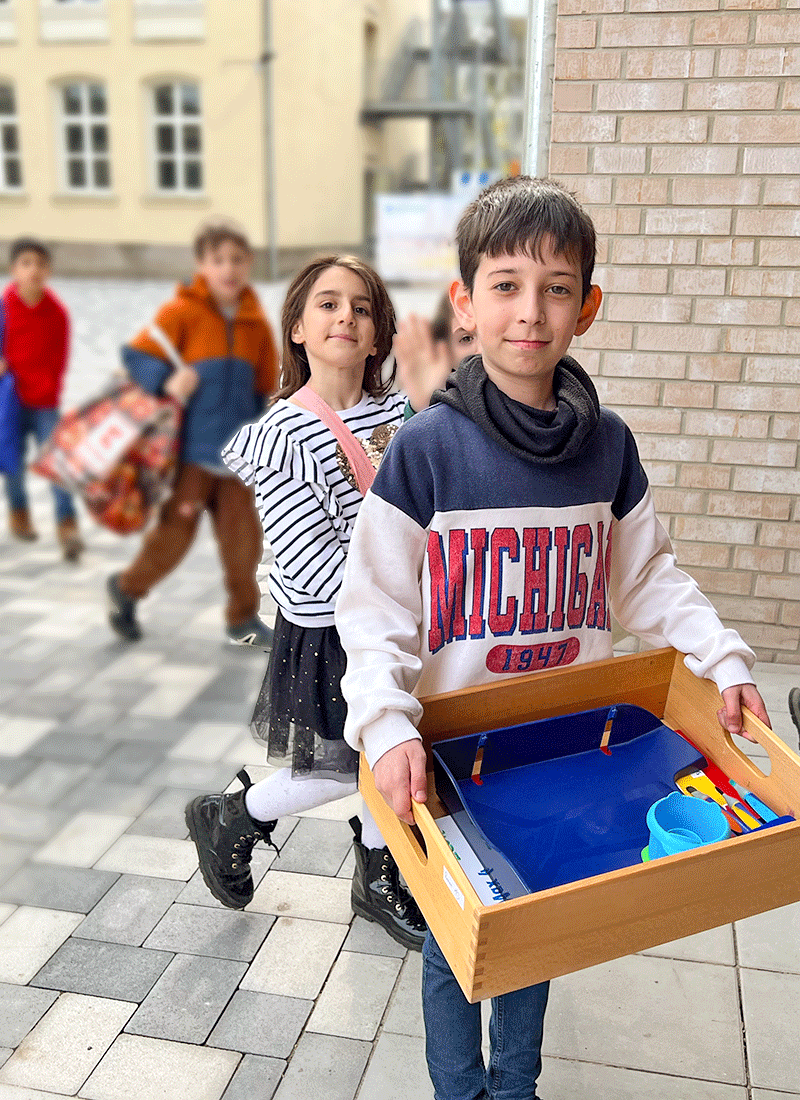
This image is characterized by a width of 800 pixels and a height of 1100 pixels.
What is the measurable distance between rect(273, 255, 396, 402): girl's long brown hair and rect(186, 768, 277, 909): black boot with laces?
93cm

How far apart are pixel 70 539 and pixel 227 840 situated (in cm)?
391

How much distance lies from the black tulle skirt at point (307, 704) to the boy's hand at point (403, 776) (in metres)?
0.70

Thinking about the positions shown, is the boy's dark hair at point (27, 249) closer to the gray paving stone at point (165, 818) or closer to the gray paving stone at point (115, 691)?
the gray paving stone at point (115, 691)

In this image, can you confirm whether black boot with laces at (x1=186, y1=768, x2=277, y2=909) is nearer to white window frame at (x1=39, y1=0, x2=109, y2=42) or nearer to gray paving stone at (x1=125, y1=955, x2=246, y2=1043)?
gray paving stone at (x1=125, y1=955, x2=246, y2=1043)

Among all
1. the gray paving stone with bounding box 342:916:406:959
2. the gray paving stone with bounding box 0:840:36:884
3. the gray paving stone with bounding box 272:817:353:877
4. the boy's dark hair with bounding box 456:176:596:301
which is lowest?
the gray paving stone with bounding box 0:840:36:884

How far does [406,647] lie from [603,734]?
0.33m

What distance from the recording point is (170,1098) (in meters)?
1.80

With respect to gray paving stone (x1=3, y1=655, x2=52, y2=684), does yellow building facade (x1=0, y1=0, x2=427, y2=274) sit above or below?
above

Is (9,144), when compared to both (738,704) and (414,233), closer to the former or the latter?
(414,233)

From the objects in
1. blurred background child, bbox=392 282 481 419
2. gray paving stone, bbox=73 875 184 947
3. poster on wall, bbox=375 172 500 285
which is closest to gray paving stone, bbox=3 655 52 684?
gray paving stone, bbox=73 875 184 947

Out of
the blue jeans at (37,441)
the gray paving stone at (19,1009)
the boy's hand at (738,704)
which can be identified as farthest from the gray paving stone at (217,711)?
the boy's hand at (738,704)

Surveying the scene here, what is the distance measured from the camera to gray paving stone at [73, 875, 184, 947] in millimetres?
2289

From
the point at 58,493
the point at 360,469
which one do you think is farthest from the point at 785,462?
the point at 58,493

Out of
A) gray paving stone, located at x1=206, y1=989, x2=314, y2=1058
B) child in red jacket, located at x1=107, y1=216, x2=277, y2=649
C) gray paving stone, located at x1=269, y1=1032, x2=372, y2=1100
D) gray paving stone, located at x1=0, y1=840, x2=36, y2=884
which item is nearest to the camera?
gray paving stone, located at x1=269, y1=1032, x2=372, y2=1100
